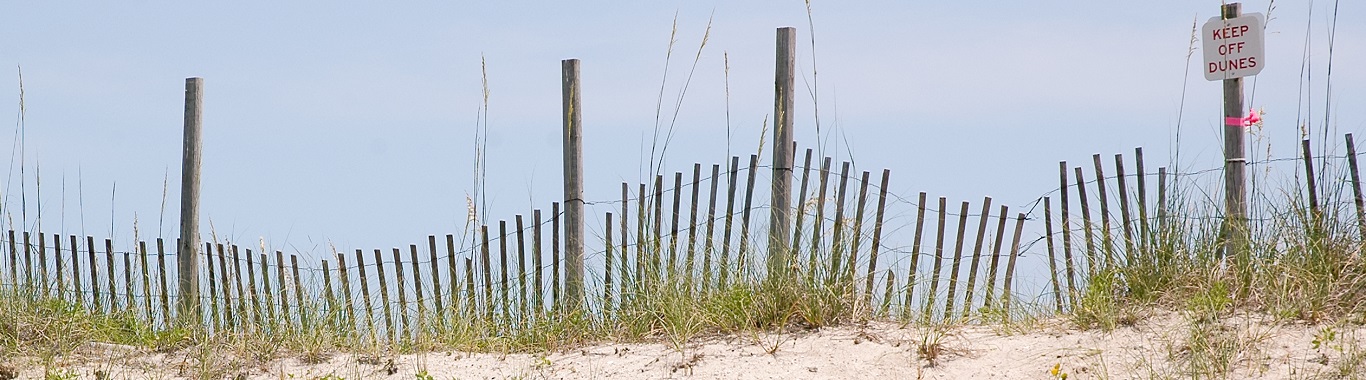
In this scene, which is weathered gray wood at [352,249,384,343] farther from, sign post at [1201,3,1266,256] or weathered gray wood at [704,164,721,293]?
sign post at [1201,3,1266,256]

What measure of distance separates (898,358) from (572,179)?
64.7 inches

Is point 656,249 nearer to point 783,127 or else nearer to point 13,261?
point 783,127

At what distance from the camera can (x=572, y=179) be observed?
4.77 metres

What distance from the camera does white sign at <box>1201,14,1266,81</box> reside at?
4.30 m

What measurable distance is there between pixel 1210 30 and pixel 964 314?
1417 millimetres

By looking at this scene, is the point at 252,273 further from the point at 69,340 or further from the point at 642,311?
the point at 642,311

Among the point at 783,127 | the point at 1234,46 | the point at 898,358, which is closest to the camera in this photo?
the point at 898,358

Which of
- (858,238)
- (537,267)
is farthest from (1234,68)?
(537,267)

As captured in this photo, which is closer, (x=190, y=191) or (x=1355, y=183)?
(x=1355, y=183)

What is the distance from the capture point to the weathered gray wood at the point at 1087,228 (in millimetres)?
4180

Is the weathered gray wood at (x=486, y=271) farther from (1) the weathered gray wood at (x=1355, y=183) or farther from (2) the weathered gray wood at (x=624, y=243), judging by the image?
(1) the weathered gray wood at (x=1355, y=183)

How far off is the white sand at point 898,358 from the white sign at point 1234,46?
108 cm

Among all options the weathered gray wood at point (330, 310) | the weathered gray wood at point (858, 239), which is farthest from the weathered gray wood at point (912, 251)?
the weathered gray wood at point (330, 310)

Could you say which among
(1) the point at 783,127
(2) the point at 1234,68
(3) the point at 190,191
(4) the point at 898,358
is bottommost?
(4) the point at 898,358
